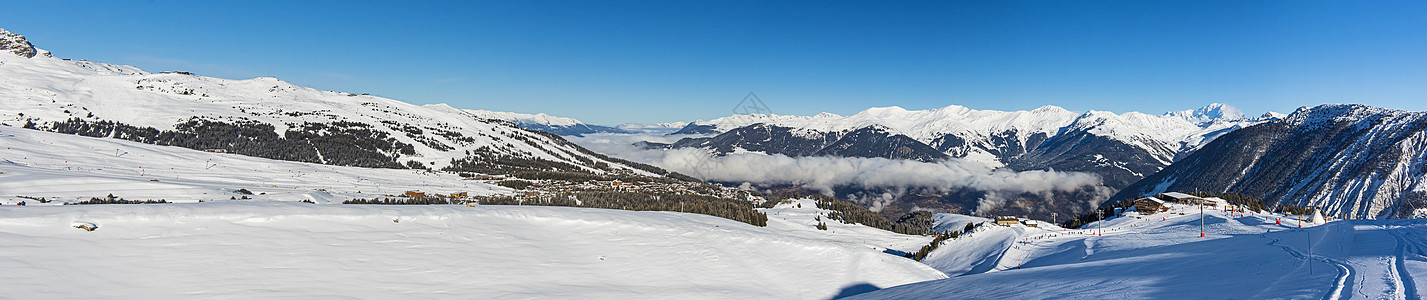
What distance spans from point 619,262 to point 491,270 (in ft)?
22.1

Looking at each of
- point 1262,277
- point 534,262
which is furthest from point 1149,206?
point 534,262

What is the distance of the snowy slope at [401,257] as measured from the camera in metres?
16.8

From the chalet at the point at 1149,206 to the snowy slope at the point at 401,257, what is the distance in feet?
308

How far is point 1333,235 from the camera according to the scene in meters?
29.8

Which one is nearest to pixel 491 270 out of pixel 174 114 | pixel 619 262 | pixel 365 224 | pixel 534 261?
pixel 534 261

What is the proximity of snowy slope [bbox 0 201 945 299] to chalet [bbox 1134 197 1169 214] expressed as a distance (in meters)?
93.8

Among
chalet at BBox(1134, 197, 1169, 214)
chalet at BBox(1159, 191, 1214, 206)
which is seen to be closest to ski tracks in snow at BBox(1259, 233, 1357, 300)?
chalet at BBox(1134, 197, 1169, 214)

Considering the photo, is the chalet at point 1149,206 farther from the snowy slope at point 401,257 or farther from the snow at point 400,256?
the snowy slope at point 401,257

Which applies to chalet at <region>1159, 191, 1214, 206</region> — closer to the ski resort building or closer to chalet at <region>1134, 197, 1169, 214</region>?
chalet at <region>1134, 197, 1169, 214</region>

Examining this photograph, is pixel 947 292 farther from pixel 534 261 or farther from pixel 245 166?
pixel 245 166

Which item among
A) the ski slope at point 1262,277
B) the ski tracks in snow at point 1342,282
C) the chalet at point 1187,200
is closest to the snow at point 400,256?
the ski slope at point 1262,277

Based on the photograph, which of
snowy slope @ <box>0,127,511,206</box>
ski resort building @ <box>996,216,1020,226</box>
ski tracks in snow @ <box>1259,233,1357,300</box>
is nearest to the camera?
ski tracks in snow @ <box>1259,233,1357,300</box>

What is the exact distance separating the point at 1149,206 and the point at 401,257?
124538 millimetres

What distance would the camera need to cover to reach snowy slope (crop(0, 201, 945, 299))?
661 inches
